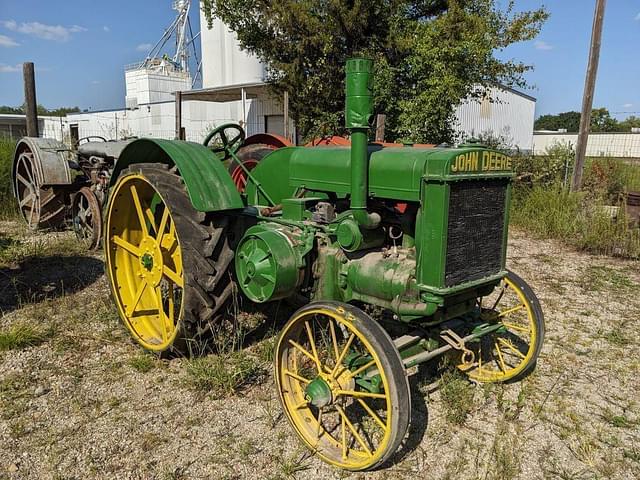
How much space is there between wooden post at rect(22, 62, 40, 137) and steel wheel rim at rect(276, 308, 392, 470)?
7.43 m

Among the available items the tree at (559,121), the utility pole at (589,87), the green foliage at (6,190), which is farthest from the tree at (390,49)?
the tree at (559,121)

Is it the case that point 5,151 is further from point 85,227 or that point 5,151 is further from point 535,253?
point 535,253

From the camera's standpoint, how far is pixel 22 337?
3633 mm

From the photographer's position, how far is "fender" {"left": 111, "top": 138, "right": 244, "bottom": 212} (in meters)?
3.01

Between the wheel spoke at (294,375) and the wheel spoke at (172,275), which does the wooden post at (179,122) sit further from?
the wheel spoke at (294,375)

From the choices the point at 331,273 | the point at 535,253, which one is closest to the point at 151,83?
the point at 535,253

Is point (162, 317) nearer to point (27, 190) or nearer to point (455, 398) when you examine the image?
point (455, 398)

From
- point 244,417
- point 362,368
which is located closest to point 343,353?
point 362,368

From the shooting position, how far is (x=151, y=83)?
27.8 meters

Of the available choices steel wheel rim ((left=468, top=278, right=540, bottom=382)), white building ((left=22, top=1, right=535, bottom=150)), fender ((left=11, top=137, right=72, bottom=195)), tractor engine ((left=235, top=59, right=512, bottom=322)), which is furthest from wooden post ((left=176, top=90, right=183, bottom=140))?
white building ((left=22, top=1, right=535, bottom=150))

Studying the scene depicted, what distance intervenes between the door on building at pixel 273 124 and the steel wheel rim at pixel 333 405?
1479 cm

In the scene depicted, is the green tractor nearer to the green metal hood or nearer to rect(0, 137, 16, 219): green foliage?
the green metal hood

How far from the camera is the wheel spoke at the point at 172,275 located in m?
3.26

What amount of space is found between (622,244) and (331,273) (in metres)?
5.10
